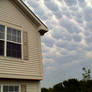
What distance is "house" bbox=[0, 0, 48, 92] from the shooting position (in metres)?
7.83

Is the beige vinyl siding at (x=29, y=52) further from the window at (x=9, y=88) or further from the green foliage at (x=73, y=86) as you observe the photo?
the green foliage at (x=73, y=86)

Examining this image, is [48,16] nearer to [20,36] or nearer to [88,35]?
[88,35]

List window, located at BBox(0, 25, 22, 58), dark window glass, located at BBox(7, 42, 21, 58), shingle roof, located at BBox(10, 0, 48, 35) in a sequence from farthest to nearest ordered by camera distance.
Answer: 1. shingle roof, located at BBox(10, 0, 48, 35)
2. dark window glass, located at BBox(7, 42, 21, 58)
3. window, located at BBox(0, 25, 22, 58)

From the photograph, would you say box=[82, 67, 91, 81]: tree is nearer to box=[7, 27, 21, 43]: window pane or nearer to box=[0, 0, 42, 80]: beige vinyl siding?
box=[0, 0, 42, 80]: beige vinyl siding

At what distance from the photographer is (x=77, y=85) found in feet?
54.9

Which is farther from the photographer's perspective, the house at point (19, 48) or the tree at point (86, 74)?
the tree at point (86, 74)

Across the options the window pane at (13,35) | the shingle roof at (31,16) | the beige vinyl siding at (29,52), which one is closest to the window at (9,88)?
the beige vinyl siding at (29,52)

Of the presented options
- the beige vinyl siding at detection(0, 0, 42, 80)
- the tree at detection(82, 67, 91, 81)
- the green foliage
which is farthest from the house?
the tree at detection(82, 67, 91, 81)

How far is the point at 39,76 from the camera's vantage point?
28.8ft

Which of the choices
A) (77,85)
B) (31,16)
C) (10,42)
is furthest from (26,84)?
(77,85)

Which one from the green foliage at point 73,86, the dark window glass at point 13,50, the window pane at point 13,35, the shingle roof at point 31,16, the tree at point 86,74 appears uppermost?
the shingle roof at point 31,16

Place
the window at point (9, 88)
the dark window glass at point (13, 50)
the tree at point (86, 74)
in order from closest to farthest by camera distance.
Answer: the window at point (9, 88), the dark window glass at point (13, 50), the tree at point (86, 74)

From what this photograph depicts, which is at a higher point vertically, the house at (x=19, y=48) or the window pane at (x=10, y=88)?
the house at (x=19, y=48)

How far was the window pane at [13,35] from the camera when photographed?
8.51m
